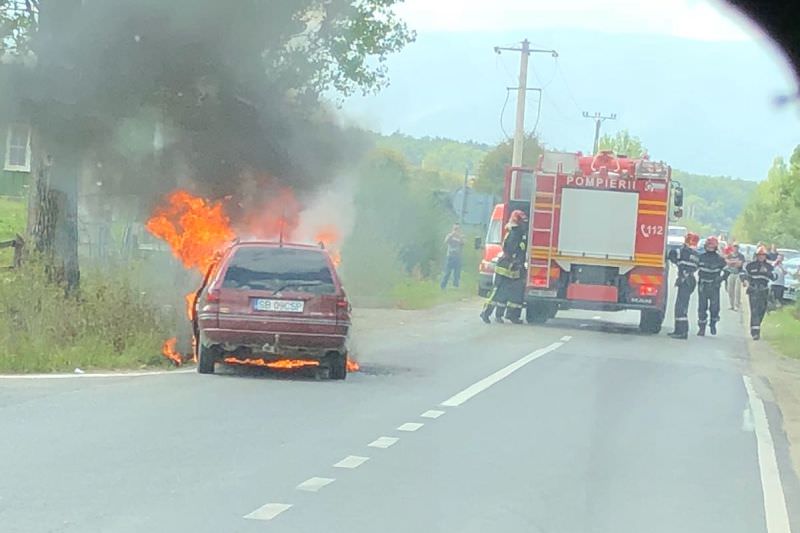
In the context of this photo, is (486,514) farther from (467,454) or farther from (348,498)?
(467,454)

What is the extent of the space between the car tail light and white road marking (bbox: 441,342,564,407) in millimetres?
4188

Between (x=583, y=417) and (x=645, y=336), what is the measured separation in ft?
44.2

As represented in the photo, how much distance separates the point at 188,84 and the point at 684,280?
1019cm

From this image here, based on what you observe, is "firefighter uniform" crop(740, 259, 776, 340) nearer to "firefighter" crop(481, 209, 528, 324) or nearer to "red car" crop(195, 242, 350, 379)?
"firefighter" crop(481, 209, 528, 324)

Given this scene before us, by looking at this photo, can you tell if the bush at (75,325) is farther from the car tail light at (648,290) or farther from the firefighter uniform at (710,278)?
the firefighter uniform at (710,278)

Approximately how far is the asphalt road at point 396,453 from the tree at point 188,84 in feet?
18.3

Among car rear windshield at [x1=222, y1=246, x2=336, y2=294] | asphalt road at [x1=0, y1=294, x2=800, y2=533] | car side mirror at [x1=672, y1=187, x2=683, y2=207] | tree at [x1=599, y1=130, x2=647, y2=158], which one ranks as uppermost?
tree at [x1=599, y1=130, x2=647, y2=158]

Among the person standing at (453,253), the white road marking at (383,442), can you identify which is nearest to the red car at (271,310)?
the white road marking at (383,442)

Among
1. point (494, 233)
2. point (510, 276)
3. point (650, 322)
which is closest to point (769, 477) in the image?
point (510, 276)

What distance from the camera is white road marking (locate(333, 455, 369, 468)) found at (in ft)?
32.3

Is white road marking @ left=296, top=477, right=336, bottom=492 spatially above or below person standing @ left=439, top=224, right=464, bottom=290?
below

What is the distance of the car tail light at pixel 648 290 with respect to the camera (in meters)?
26.2

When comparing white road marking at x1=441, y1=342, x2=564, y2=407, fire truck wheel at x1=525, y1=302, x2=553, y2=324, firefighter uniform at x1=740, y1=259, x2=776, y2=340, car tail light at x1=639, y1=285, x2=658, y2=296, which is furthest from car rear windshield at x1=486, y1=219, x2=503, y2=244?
white road marking at x1=441, y1=342, x2=564, y2=407

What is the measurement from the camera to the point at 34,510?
7766mm
